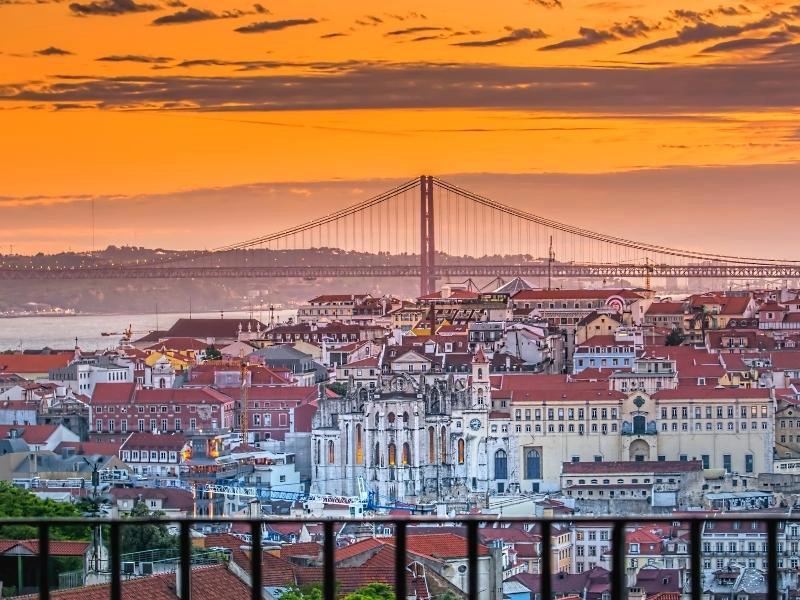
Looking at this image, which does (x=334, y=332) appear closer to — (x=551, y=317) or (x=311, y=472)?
(x=551, y=317)

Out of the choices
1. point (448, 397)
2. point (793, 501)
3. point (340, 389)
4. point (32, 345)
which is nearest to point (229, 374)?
point (340, 389)

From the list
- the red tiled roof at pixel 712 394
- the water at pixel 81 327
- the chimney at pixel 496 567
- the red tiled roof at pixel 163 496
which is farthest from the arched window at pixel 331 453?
the water at pixel 81 327

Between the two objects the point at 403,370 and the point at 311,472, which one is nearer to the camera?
the point at 311,472

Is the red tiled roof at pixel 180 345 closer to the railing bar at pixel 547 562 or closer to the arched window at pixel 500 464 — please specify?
the arched window at pixel 500 464

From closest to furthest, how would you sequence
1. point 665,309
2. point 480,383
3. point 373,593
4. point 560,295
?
1. point 373,593
2. point 480,383
3. point 560,295
4. point 665,309

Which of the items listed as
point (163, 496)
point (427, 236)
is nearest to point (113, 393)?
point (163, 496)

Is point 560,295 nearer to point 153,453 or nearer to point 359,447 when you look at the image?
point 359,447
